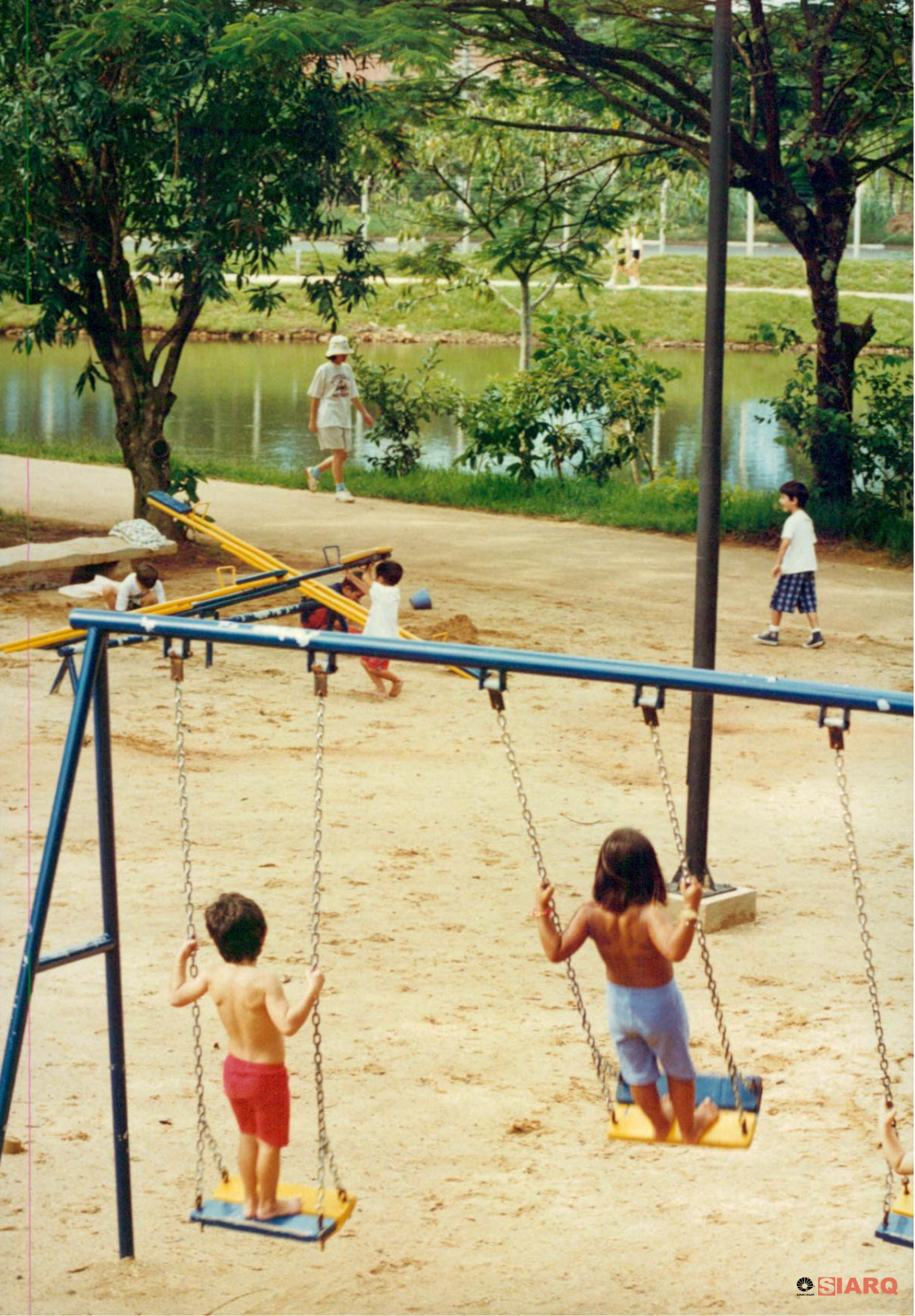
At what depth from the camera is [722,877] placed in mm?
7855

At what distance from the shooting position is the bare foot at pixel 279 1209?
167 inches

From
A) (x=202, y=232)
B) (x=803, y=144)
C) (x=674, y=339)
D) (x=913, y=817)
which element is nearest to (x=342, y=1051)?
(x=913, y=817)

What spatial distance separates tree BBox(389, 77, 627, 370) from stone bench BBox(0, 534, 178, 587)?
7.35 metres

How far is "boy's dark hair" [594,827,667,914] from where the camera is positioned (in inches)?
167

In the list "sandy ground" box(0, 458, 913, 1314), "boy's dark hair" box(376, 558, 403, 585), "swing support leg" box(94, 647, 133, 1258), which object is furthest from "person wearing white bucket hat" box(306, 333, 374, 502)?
"swing support leg" box(94, 647, 133, 1258)

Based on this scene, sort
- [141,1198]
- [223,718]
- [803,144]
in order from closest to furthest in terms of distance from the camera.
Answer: [141,1198] → [223,718] → [803,144]

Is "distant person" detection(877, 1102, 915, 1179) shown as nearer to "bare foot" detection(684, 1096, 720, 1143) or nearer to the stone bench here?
"bare foot" detection(684, 1096, 720, 1143)

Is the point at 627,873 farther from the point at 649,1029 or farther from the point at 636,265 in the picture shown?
the point at 636,265

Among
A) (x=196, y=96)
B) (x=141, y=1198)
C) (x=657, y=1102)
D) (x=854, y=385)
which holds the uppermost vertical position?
(x=196, y=96)

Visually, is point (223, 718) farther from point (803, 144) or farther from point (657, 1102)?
point (803, 144)

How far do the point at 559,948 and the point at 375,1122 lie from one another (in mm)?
1456

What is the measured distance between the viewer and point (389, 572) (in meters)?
10.2

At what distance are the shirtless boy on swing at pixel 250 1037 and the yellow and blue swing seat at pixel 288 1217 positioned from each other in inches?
1.1

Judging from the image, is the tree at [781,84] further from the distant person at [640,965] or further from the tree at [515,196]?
the distant person at [640,965]
